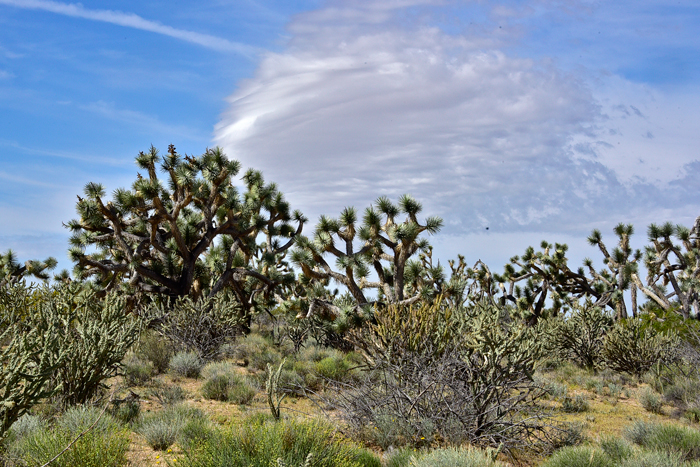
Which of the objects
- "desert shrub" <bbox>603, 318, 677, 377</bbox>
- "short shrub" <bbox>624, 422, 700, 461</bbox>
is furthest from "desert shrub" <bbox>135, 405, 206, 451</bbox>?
"desert shrub" <bbox>603, 318, 677, 377</bbox>

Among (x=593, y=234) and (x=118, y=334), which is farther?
(x=593, y=234)

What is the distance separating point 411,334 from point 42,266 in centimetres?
1999

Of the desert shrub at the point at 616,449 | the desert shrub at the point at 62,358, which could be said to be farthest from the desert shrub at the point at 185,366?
the desert shrub at the point at 616,449

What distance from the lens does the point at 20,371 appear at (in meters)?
5.16

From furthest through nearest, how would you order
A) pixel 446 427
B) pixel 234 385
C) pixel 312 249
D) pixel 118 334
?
pixel 312 249 → pixel 234 385 → pixel 118 334 → pixel 446 427

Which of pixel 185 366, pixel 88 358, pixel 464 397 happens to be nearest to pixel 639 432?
pixel 464 397

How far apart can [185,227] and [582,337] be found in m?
12.1

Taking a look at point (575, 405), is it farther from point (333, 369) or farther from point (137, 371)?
point (137, 371)

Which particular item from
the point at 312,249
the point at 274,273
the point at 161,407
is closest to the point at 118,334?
the point at 161,407

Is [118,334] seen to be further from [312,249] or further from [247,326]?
[247,326]

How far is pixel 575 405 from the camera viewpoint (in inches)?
392

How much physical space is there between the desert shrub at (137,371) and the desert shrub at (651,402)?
32.2 ft

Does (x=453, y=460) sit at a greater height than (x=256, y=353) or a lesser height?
lesser

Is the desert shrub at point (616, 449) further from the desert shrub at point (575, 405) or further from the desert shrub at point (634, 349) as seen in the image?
the desert shrub at point (634, 349)
